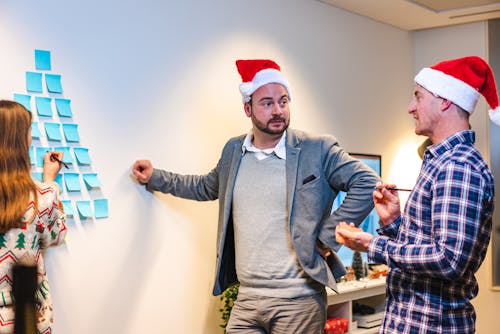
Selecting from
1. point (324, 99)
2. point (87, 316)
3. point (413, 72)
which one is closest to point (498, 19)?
point (413, 72)

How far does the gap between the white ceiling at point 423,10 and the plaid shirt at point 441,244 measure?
2.65m

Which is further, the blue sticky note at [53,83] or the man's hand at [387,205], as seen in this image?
the blue sticky note at [53,83]

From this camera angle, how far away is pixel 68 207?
2.74m

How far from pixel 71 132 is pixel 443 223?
1647mm

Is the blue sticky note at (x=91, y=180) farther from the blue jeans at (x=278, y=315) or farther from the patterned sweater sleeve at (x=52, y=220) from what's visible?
the blue jeans at (x=278, y=315)

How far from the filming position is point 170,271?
10.5ft

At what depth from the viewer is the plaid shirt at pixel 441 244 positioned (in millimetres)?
1812

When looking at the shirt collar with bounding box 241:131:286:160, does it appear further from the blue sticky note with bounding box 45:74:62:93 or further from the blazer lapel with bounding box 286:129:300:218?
the blue sticky note with bounding box 45:74:62:93

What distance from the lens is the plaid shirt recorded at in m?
1.81

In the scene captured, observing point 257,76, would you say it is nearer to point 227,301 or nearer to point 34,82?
point 34,82

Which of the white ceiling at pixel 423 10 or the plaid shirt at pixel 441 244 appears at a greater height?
the white ceiling at pixel 423 10

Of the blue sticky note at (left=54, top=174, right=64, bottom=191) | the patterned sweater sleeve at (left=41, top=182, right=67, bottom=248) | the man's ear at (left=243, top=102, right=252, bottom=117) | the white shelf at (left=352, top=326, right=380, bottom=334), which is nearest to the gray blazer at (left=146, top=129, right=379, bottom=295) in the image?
the man's ear at (left=243, top=102, right=252, bottom=117)

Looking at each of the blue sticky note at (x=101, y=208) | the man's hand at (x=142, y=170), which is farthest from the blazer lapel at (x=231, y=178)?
the blue sticky note at (x=101, y=208)

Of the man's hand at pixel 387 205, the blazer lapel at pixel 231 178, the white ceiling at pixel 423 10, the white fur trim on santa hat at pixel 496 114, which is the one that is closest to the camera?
the white fur trim on santa hat at pixel 496 114
